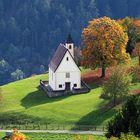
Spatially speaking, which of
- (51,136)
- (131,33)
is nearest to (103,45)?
(131,33)

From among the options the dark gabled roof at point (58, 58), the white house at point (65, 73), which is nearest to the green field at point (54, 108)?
the white house at point (65, 73)

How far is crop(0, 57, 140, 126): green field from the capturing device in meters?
81.6

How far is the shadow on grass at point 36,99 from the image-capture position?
92194 mm

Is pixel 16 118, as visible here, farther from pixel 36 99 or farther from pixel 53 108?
pixel 36 99

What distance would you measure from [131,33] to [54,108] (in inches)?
1647

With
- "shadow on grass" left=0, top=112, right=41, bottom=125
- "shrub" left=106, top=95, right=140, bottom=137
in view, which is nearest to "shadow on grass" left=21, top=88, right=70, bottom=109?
"shadow on grass" left=0, top=112, right=41, bottom=125

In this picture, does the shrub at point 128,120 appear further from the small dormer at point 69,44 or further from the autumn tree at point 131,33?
the autumn tree at point 131,33

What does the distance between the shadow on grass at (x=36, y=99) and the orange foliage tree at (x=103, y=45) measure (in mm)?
10535

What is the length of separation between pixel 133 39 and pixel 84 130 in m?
47.7

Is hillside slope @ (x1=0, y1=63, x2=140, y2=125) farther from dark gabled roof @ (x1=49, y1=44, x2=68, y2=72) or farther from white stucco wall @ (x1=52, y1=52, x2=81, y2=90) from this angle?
dark gabled roof @ (x1=49, y1=44, x2=68, y2=72)

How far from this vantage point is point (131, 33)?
400 ft

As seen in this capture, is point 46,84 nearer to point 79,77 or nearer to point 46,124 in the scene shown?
point 79,77

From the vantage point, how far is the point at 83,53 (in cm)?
10275

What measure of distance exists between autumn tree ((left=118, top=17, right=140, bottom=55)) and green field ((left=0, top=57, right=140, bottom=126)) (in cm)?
2299
